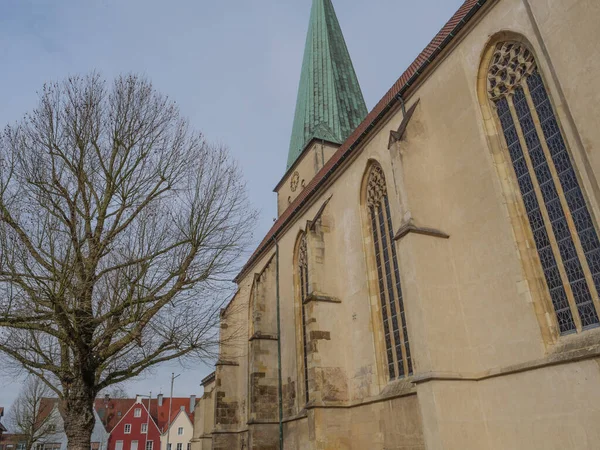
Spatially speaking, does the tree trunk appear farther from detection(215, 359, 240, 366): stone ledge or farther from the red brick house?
the red brick house

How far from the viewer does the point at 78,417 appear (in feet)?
28.0

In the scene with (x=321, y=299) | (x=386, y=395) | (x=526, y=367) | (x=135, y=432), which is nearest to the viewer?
(x=526, y=367)

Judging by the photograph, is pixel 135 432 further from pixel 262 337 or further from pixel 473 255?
pixel 473 255

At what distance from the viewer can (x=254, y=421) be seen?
15.1m

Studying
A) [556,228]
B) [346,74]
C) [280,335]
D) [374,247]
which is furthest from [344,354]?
[346,74]

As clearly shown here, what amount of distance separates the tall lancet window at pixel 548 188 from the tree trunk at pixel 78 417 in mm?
8336

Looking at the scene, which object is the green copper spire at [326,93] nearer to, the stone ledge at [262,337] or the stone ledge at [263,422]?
the stone ledge at [262,337]

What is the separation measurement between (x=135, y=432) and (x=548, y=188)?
46.3 metres

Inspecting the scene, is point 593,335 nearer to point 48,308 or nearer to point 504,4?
point 504,4

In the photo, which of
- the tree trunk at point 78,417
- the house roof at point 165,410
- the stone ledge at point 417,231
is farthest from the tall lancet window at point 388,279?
the house roof at point 165,410

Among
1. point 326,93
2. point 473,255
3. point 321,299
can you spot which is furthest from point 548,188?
point 326,93

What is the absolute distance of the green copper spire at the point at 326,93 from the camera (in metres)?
22.4

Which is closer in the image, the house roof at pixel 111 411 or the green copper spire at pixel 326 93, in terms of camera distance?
the green copper spire at pixel 326 93

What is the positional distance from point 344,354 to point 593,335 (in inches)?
254
